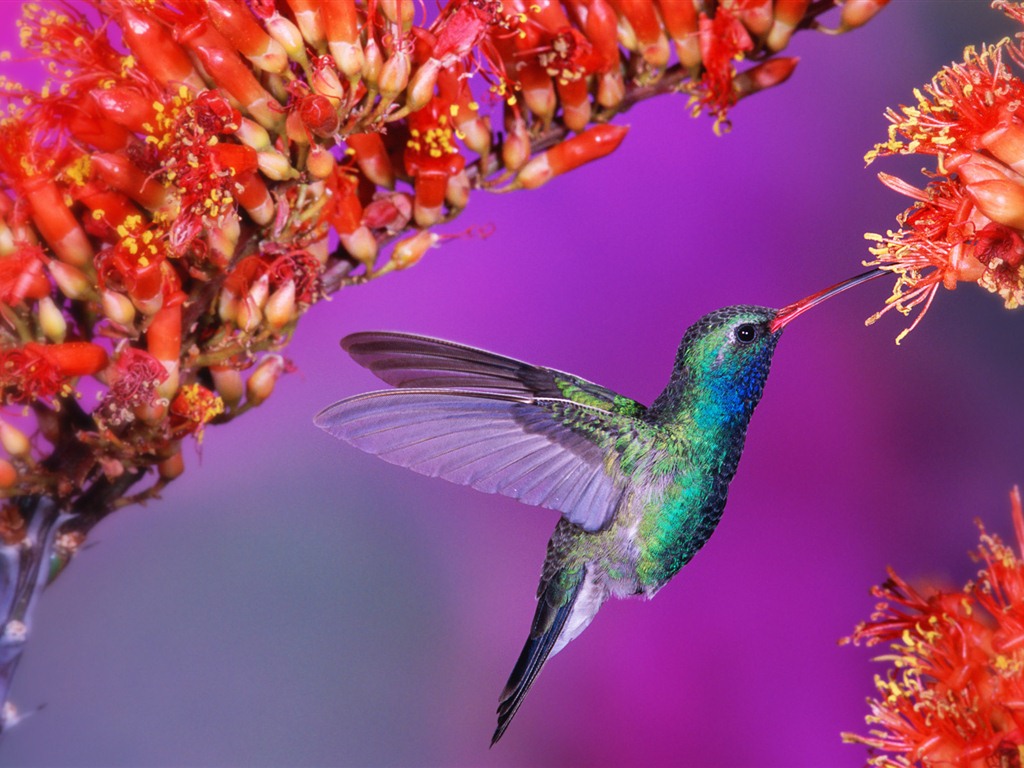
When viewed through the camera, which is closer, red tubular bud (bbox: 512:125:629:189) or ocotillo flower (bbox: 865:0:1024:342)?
ocotillo flower (bbox: 865:0:1024:342)

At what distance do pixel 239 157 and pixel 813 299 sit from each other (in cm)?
34

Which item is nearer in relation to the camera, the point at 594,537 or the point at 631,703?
the point at 594,537

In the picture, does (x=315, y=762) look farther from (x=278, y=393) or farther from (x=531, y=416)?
(x=531, y=416)

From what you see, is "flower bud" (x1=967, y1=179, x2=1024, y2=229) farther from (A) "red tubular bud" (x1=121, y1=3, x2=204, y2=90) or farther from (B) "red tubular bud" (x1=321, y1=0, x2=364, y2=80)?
(A) "red tubular bud" (x1=121, y1=3, x2=204, y2=90)

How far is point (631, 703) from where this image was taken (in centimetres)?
113

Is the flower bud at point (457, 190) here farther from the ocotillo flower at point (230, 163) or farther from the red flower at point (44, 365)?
the red flower at point (44, 365)

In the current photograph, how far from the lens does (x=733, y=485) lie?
114 centimetres

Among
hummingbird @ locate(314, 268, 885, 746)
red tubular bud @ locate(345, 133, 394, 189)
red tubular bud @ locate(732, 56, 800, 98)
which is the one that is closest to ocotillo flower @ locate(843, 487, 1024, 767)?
hummingbird @ locate(314, 268, 885, 746)

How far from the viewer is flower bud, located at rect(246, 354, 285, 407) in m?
0.74

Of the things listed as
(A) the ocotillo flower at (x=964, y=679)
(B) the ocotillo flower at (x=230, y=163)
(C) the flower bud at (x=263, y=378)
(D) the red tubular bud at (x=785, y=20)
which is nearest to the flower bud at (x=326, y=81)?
(B) the ocotillo flower at (x=230, y=163)

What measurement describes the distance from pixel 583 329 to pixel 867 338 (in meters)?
0.31

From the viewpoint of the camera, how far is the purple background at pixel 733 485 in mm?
1089

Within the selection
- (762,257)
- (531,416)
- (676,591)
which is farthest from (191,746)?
(762,257)

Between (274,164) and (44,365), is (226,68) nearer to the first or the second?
(274,164)
